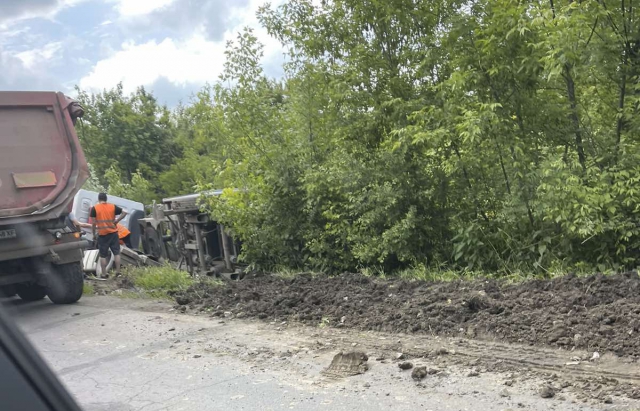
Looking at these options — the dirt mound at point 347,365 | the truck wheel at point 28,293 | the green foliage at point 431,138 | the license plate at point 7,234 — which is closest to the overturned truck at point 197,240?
the green foliage at point 431,138

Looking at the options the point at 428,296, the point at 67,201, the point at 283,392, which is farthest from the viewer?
the point at 67,201

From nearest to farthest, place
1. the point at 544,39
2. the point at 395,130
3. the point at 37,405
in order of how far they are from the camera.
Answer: the point at 37,405 < the point at 544,39 < the point at 395,130

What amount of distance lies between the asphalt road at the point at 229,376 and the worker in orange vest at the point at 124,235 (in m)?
7.58

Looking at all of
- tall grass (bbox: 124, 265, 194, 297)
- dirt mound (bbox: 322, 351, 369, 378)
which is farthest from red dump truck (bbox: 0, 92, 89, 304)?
dirt mound (bbox: 322, 351, 369, 378)

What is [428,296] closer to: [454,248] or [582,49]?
[454,248]

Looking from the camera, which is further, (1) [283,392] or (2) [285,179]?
(2) [285,179]

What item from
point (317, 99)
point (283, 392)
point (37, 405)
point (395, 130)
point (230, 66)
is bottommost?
point (283, 392)

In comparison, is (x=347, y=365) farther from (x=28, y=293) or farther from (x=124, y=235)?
(x=124, y=235)

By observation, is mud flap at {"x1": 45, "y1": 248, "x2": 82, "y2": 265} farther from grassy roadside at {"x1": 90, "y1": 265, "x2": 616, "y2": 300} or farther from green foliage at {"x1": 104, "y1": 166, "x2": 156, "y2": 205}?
green foliage at {"x1": 104, "y1": 166, "x2": 156, "y2": 205}

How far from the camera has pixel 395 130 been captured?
9.77 metres

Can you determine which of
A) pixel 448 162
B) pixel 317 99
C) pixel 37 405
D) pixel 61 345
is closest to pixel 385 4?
pixel 317 99

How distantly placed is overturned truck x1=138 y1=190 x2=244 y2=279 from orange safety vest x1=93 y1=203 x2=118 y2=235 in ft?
4.02

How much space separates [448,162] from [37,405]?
8.90 metres

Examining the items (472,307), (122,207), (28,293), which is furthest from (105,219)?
(28,293)
